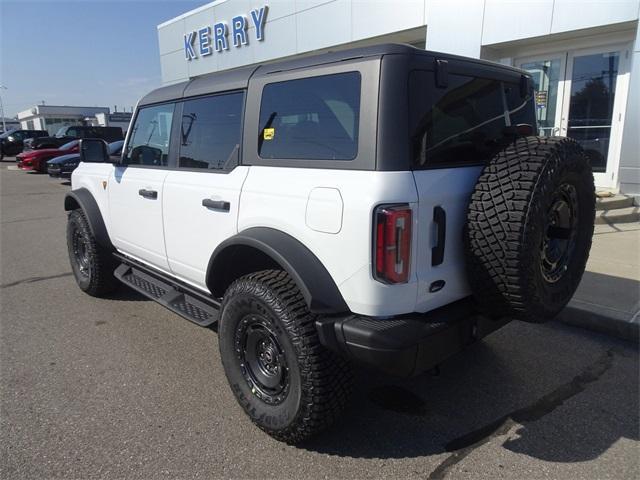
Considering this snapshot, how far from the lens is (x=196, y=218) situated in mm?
3064

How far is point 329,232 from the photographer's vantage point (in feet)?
7.18

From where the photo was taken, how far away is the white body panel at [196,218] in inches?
110

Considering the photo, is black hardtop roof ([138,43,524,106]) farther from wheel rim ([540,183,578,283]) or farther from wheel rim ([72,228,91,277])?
wheel rim ([72,228,91,277])

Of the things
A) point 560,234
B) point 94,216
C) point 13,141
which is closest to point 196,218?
point 94,216

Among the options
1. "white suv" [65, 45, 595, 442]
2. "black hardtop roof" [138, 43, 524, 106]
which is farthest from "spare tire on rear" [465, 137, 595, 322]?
"black hardtop roof" [138, 43, 524, 106]

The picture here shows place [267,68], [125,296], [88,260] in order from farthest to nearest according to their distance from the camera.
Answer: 1. [125,296]
2. [88,260]
3. [267,68]

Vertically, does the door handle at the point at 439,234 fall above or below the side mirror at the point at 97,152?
below

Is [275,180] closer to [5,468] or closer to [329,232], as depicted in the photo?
[329,232]

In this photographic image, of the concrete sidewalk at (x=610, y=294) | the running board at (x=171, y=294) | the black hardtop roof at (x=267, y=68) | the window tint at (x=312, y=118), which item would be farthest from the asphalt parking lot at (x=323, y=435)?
the black hardtop roof at (x=267, y=68)

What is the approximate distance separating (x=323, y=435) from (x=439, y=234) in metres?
1.29

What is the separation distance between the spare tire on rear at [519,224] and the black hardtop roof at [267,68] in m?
0.65

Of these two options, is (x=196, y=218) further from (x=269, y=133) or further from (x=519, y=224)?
(x=519, y=224)

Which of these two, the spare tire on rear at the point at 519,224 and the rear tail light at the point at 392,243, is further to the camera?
the spare tire on rear at the point at 519,224

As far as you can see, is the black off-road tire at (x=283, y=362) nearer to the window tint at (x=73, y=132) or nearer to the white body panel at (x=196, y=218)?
the white body panel at (x=196, y=218)
